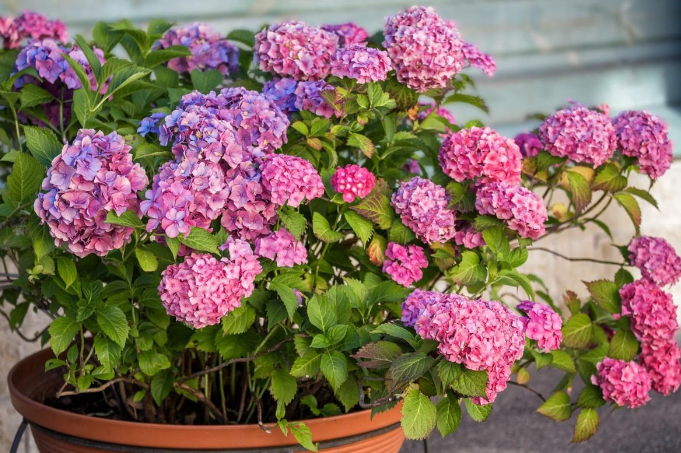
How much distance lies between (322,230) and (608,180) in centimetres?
56

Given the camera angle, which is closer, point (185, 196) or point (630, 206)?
point (185, 196)

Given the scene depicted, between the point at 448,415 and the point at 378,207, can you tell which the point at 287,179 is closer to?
the point at 378,207

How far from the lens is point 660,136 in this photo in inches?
60.2

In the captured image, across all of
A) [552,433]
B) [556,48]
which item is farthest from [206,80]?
[556,48]

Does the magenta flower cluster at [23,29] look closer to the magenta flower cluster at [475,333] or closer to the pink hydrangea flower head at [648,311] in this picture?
the magenta flower cluster at [475,333]

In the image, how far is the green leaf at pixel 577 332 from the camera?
1.55 meters

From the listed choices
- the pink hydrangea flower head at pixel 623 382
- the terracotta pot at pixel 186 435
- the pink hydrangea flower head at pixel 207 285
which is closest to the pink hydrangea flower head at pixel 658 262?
the pink hydrangea flower head at pixel 623 382

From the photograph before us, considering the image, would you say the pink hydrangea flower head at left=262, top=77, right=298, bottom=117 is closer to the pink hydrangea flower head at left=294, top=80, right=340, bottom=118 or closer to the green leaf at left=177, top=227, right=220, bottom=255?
the pink hydrangea flower head at left=294, top=80, right=340, bottom=118

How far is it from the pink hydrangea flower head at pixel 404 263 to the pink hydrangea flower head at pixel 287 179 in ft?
0.68

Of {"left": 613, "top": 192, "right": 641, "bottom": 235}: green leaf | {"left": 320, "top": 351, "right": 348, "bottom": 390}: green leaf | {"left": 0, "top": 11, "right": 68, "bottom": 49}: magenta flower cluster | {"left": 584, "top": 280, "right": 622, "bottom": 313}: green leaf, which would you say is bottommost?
{"left": 584, "top": 280, "right": 622, "bottom": 313}: green leaf

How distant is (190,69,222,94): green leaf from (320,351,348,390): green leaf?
1.73 ft

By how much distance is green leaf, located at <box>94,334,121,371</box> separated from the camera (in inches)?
48.9

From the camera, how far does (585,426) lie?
1.54m

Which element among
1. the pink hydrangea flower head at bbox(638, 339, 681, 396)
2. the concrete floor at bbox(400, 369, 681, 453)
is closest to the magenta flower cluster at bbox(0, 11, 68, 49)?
the pink hydrangea flower head at bbox(638, 339, 681, 396)
